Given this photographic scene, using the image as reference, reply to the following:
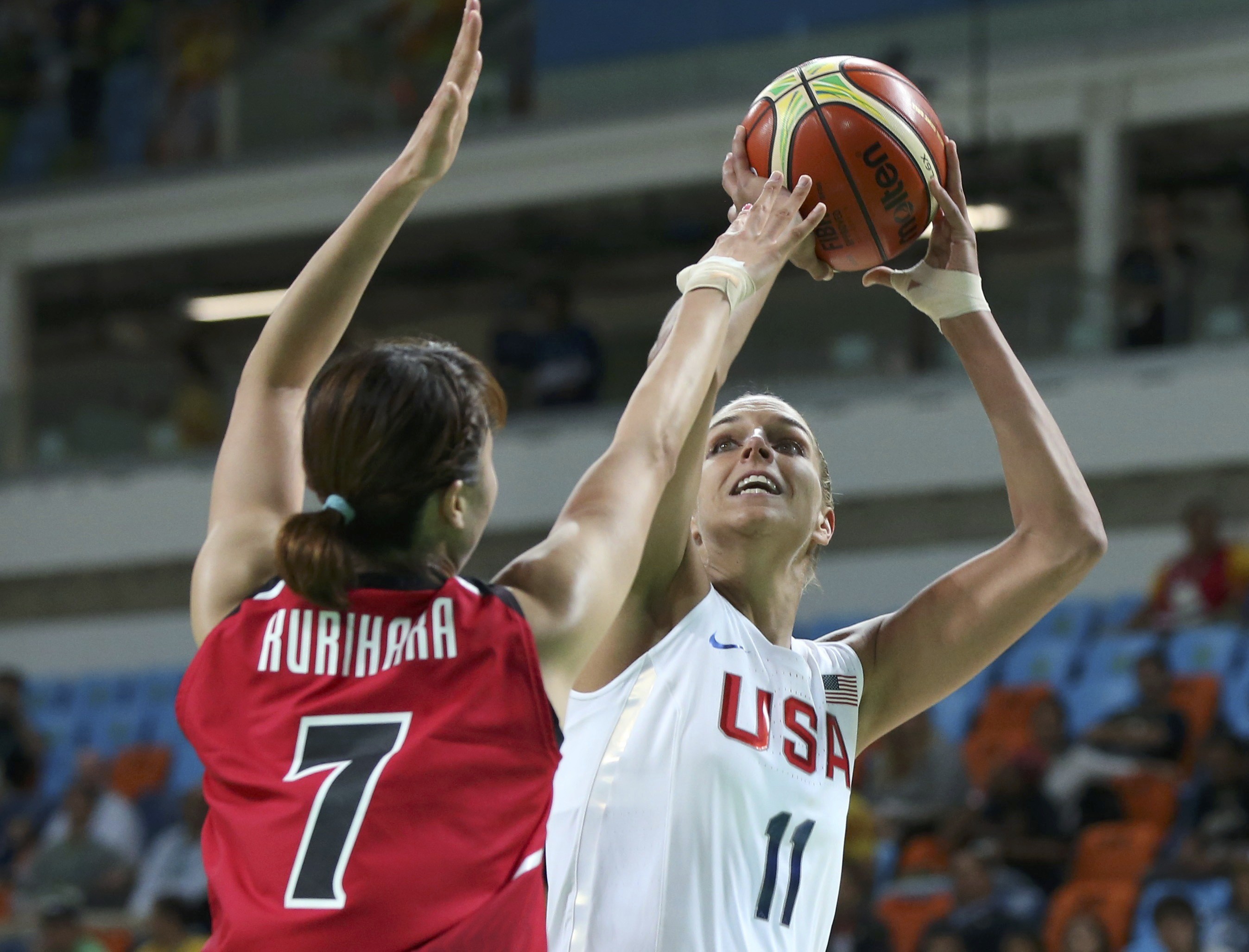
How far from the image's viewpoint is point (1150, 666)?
7625 mm

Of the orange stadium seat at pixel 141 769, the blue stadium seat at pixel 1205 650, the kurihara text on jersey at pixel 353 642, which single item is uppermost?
the kurihara text on jersey at pixel 353 642

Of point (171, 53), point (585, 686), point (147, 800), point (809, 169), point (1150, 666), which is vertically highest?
point (171, 53)

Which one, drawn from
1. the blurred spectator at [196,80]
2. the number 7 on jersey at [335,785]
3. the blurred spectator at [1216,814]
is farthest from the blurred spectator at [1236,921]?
the blurred spectator at [196,80]

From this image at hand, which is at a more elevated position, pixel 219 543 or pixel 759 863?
pixel 219 543

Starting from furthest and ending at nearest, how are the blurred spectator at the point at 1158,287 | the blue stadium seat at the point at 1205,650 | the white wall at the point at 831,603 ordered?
the white wall at the point at 831,603 < the blurred spectator at the point at 1158,287 < the blue stadium seat at the point at 1205,650

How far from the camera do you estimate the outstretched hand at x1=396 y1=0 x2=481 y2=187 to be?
2.18m

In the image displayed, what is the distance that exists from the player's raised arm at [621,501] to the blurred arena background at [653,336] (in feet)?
15.8

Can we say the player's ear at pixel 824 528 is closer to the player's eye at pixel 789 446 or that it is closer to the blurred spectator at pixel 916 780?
the player's eye at pixel 789 446

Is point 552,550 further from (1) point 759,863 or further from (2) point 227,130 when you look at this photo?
(2) point 227,130

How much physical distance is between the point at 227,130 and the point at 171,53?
0.93m

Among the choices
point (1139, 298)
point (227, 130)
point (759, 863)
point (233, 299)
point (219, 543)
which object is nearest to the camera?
point (219, 543)

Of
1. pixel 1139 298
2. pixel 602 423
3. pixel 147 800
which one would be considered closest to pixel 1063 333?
pixel 1139 298

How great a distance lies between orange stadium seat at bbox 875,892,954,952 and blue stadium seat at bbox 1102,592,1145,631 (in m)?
2.76

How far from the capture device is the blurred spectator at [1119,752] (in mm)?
7332
